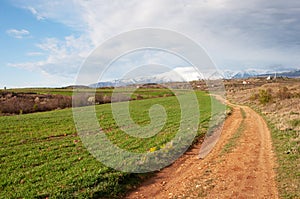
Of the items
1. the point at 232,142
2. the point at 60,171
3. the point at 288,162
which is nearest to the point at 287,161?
the point at 288,162

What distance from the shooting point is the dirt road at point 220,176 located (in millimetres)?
9195

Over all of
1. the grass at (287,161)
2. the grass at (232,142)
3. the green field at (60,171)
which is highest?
the green field at (60,171)

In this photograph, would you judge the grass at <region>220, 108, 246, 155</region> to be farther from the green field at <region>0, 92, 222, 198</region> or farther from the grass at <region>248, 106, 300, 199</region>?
the green field at <region>0, 92, 222, 198</region>

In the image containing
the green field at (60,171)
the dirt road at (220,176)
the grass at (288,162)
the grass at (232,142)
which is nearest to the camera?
the grass at (288,162)

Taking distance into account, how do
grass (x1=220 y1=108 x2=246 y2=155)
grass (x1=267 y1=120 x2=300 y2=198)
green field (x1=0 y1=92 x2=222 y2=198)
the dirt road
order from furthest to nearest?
1. grass (x1=220 y1=108 x2=246 y2=155)
2. green field (x1=0 y1=92 x2=222 y2=198)
3. the dirt road
4. grass (x1=267 y1=120 x2=300 y2=198)

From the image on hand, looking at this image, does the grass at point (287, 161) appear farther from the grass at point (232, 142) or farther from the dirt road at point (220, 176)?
the grass at point (232, 142)

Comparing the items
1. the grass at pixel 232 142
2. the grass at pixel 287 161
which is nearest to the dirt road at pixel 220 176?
the grass at pixel 232 142

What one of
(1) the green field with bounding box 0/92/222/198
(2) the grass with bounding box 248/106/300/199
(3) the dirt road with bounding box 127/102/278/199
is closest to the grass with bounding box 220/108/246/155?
(3) the dirt road with bounding box 127/102/278/199

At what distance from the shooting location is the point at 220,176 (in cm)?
1065

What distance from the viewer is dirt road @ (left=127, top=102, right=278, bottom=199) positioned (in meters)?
9.20

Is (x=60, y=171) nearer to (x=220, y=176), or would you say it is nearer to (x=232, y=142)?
(x=220, y=176)

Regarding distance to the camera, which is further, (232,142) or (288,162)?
(232,142)

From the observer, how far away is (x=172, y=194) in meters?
9.34

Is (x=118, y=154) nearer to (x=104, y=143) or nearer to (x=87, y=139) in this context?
(x=104, y=143)
